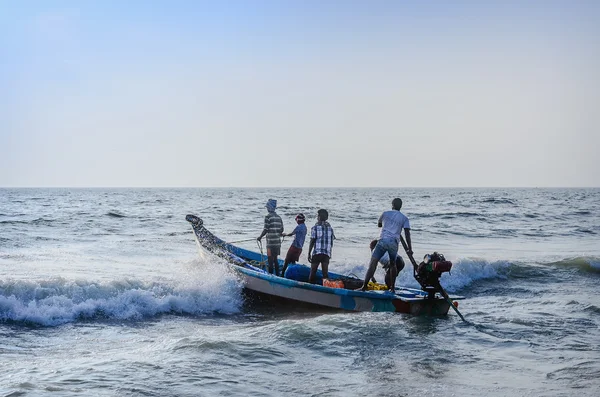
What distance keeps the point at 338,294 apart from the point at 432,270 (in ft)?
6.33

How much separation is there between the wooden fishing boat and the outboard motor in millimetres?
229

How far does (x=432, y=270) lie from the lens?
1136cm

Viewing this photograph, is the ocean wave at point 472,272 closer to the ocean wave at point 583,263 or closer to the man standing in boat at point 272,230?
the ocean wave at point 583,263

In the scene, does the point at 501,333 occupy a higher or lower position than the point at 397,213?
lower

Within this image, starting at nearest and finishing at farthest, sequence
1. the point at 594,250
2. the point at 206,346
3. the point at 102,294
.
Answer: the point at 206,346 < the point at 102,294 < the point at 594,250

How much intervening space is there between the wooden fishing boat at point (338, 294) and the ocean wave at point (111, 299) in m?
0.67

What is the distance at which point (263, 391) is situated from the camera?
738cm

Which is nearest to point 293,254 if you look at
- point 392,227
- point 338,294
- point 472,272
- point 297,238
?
point 297,238

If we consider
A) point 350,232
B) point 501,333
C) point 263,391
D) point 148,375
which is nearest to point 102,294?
point 148,375

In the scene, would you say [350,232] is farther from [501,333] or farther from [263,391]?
[263,391]

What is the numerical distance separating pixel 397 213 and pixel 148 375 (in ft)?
18.5

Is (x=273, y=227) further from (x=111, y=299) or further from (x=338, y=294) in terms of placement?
(x=111, y=299)

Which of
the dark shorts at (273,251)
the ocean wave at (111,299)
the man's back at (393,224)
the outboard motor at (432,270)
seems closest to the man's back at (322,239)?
the man's back at (393,224)

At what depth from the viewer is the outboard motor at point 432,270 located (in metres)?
11.3
